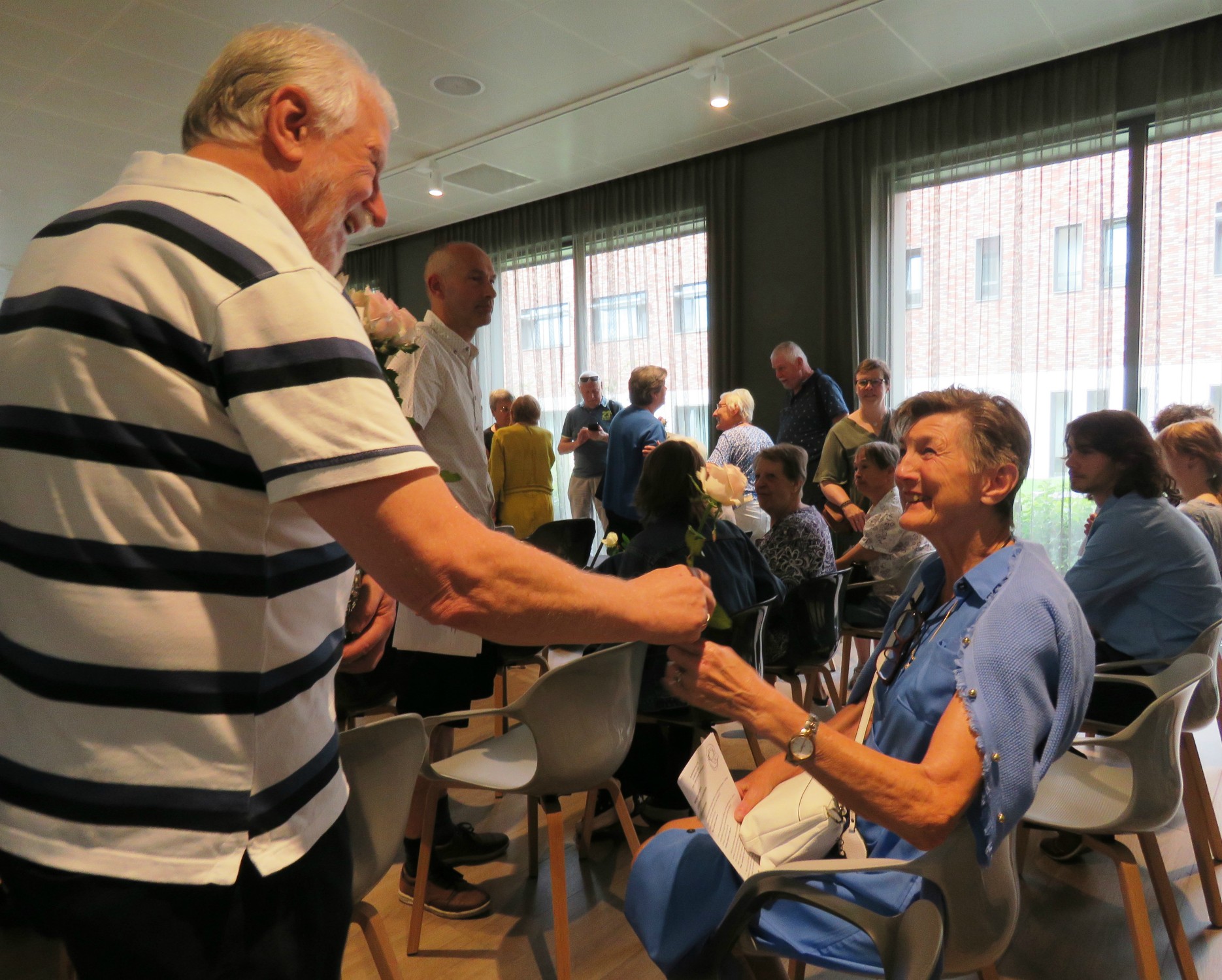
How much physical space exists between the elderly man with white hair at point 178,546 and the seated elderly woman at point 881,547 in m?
3.11

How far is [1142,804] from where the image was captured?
5.91ft

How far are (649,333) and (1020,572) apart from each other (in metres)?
6.30

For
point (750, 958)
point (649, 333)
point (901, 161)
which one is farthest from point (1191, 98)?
point (750, 958)

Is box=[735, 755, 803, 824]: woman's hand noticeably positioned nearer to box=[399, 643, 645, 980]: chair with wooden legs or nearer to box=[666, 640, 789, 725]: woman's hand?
box=[666, 640, 789, 725]: woman's hand

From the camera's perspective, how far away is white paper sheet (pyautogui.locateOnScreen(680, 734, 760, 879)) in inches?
55.5

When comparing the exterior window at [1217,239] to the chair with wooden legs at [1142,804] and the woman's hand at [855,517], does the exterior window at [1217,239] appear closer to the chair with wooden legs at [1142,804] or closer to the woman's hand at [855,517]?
the woman's hand at [855,517]

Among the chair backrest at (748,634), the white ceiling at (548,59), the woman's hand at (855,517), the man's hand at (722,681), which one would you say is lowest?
the chair backrest at (748,634)

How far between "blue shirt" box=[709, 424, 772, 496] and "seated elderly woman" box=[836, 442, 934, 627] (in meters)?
0.91

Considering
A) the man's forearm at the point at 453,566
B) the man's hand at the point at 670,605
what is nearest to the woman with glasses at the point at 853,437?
the man's hand at the point at 670,605

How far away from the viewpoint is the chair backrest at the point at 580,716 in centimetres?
195

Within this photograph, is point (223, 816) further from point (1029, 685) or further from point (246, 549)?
point (1029, 685)

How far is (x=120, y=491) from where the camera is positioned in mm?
763

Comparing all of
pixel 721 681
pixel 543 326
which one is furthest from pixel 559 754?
pixel 543 326

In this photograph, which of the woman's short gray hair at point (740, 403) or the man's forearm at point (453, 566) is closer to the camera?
the man's forearm at point (453, 566)
